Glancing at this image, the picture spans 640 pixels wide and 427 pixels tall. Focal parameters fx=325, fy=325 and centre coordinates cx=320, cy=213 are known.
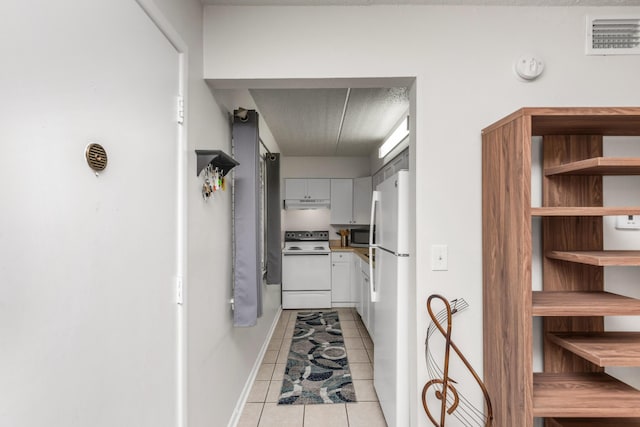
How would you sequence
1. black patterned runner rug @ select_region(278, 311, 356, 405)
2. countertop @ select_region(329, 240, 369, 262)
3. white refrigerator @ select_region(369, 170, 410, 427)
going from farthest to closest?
countertop @ select_region(329, 240, 369, 262) < black patterned runner rug @ select_region(278, 311, 356, 405) < white refrigerator @ select_region(369, 170, 410, 427)

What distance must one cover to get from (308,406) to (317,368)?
1.86 ft

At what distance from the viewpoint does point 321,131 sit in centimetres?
384

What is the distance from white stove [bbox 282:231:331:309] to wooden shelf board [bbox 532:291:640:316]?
11.4 feet

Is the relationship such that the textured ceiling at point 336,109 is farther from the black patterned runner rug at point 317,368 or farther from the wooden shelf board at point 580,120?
the black patterned runner rug at point 317,368

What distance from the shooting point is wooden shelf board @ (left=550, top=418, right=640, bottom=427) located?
1.53 metres

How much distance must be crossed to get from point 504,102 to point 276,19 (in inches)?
49.3

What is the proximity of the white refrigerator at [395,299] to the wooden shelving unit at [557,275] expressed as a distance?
1.36 feet

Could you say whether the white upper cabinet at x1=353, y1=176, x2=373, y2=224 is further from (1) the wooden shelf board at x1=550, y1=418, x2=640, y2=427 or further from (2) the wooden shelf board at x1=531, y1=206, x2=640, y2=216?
(2) the wooden shelf board at x1=531, y1=206, x2=640, y2=216

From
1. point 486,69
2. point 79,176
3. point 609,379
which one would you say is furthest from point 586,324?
point 79,176

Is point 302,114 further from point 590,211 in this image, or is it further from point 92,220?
point 92,220

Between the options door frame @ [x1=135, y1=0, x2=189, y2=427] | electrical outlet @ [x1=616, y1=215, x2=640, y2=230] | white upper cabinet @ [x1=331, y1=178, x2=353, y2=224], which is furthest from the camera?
white upper cabinet @ [x1=331, y1=178, x2=353, y2=224]

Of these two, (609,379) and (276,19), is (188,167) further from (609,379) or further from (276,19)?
(609,379)

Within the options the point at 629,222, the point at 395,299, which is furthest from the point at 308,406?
the point at 629,222

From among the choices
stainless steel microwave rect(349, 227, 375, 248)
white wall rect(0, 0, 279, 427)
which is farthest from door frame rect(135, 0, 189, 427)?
stainless steel microwave rect(349, 227, 375, 248)
